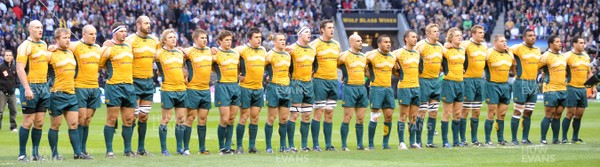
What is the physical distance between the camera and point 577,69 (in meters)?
20.6

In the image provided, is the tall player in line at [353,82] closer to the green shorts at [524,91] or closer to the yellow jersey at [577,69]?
the green shorts at [524,91]

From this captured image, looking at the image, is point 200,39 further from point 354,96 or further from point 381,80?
point 381,80

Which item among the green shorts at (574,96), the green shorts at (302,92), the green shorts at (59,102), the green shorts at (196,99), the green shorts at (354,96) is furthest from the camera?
the green shorts at (574,96)

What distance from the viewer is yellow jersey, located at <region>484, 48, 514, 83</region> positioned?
66.0 ft

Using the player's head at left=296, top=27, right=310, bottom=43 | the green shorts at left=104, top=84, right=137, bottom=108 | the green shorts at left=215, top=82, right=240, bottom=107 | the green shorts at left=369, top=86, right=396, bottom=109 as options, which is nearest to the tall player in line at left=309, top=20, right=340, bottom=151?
the player's head at left=296, top=27, right=310, bottom=43

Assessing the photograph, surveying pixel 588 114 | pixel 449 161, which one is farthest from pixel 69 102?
pixel 588 114

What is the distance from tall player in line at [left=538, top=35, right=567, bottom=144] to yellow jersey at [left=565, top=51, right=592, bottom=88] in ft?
0.39

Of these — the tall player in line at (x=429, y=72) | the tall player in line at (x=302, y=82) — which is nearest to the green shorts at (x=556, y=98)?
the tall player in line at (x=429, y=72)

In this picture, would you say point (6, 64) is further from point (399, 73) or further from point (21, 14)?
point (21, 14)

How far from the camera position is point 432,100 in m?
19.5

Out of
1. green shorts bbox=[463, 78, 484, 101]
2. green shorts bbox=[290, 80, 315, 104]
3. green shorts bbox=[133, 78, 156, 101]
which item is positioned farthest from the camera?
green shorts bbox=[463, 78, 484, 101]

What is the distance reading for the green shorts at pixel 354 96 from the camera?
18688 mm

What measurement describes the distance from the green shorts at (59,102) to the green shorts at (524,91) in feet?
26.6

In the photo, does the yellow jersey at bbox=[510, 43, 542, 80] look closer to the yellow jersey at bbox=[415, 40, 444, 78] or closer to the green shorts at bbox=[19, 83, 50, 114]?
the yellow jersey at bbox=[415, 40, 444, 78]
